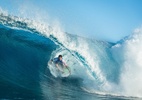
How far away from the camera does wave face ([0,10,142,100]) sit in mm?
11982

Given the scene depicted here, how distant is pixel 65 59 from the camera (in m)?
17.6

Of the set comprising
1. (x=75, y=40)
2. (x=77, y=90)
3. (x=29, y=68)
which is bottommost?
(x=77, y=90)

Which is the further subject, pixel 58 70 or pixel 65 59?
pixel 65 59

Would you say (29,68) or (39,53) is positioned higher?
(39,53)

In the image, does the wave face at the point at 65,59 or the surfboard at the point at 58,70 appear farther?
the surfboard at the point at 58,70

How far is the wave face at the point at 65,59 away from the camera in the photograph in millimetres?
11982

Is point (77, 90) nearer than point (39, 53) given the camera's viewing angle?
Yes

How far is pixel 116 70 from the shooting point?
61.3 feet

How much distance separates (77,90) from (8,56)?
169 inches

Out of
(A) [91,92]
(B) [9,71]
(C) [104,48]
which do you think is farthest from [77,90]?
(C) [104,48]

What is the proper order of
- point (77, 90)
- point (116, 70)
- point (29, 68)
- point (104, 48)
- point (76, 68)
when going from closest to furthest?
point (77, 90) < point (29, 68) < point (76, 68) < point (116, 70) < point (104, 48)

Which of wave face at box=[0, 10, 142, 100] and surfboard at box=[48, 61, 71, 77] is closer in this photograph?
wave face at box=[0, 10, 142, 100]

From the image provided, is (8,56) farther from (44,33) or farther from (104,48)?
(104,48)

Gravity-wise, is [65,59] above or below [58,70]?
above
